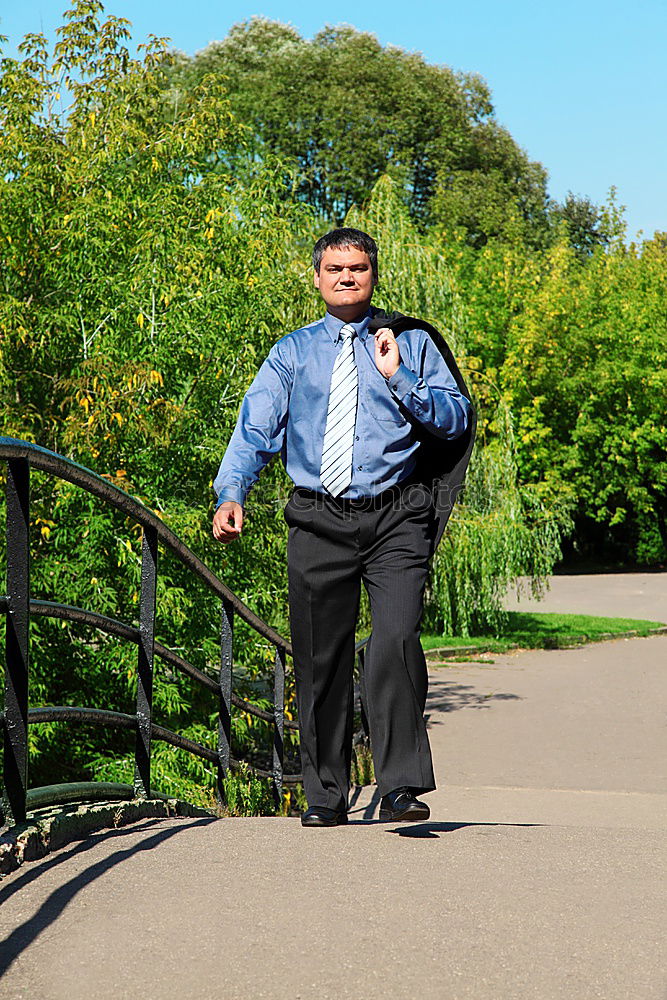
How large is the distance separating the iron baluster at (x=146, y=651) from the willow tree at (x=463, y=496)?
1049 cm

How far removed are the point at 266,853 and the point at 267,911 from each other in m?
A: 0.65

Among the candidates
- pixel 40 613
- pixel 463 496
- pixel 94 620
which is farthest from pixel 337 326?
pixel 463 496

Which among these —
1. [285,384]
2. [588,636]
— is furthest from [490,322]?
[285,384]

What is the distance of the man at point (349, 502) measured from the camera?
158 inches

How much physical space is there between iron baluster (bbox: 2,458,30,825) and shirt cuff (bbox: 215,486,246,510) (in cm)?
91

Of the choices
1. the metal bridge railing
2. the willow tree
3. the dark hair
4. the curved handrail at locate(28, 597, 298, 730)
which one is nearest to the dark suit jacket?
the dark hair

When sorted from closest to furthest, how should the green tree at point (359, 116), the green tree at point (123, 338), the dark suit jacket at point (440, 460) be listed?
the dark suit jacket at point (440, 460), the green tree at point (123, 338), the green tree at point (359, 116)

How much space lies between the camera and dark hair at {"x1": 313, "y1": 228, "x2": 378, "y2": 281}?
4.12 metres

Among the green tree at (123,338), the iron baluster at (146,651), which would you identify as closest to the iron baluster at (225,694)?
the iron baluster at (146,651)

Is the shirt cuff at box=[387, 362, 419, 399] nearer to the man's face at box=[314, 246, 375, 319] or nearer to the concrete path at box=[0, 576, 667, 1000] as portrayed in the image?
the man's face at box=[314, 246, 375, 319]

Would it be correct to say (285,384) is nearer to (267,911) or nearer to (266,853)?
(266,853)

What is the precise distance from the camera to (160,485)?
9.98 metres

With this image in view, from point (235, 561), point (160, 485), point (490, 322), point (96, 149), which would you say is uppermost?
point (490, 322)

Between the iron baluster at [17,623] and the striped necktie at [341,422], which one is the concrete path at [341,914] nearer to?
the iron baluster at [17,623]
